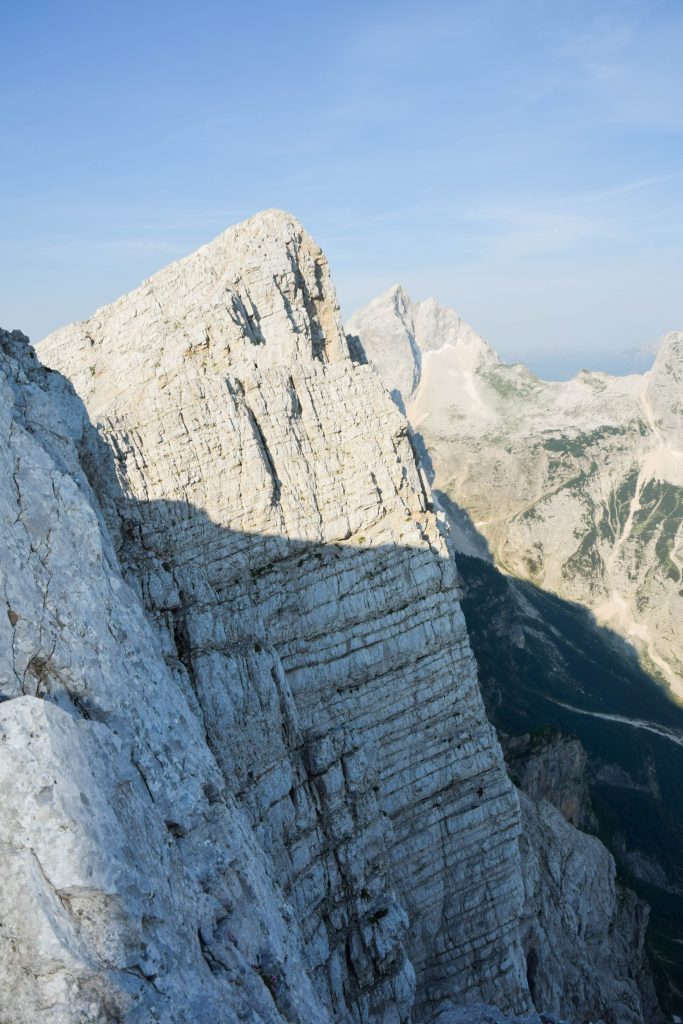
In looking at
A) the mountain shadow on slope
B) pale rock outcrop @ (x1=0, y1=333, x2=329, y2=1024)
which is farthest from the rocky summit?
the mountain shadow on slope

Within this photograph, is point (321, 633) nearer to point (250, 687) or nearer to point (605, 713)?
point (250, 687)

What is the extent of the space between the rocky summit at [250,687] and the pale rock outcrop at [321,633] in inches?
4.9

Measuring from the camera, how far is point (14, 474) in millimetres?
17359

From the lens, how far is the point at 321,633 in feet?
108

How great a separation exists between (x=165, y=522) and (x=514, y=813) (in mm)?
21659

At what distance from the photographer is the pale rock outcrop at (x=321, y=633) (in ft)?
94.1

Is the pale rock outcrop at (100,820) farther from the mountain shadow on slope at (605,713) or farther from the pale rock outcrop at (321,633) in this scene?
the mountain shadow on slope at (605,713)

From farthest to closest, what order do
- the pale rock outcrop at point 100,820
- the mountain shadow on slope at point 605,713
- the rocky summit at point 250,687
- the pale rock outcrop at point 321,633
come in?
the mountain shadow on slope at point 605,713 → the pale rock outcrop at point 321,633 → the rocky summit at point 250,687 → the pale rock outcrop at point 100,820

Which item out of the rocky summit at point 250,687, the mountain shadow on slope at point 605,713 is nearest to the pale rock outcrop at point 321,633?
the rocky summit at point 250,687

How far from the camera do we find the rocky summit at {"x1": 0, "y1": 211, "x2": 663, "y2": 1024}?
45.7ft

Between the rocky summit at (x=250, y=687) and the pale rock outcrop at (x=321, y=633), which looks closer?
the rocky summit at (x=250, y=687)

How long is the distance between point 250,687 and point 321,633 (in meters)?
5.04

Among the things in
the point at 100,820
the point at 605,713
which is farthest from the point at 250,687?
the point at 605,713

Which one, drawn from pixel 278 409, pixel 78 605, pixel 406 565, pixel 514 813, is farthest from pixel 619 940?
pixel 78 605
